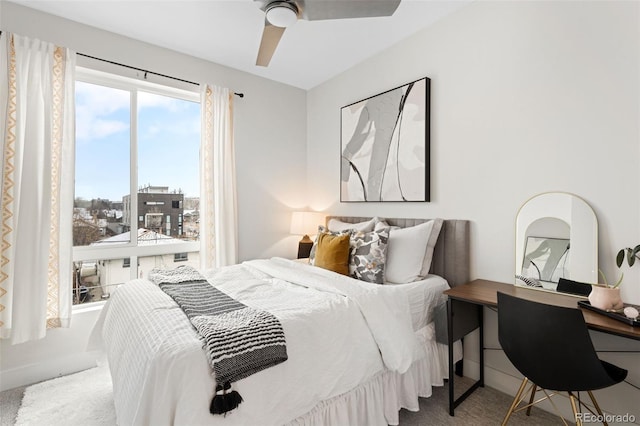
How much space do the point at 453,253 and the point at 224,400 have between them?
1881 mm

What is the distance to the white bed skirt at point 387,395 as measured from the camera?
1556 millimetres

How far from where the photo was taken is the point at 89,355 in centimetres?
261

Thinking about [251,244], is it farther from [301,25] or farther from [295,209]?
[301,25]

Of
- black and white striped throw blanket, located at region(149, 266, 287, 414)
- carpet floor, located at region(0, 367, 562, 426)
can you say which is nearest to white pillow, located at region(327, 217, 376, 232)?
carpet floor, located at region(0, 367, 562, 426)

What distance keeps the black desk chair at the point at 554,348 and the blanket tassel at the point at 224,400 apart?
1300 mm

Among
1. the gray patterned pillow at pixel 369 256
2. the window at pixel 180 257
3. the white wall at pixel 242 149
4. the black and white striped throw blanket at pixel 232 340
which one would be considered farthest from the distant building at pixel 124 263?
the gray patterned pillow at pixel 369 256

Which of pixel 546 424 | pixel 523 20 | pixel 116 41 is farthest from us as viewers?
pixel 116 41

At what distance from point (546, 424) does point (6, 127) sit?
4.00 metres

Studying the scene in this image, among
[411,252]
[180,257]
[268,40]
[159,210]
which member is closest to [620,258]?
[411,252]

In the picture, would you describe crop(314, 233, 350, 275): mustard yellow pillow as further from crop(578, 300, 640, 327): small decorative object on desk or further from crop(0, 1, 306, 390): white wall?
crop(578, 300, 640, 327): small decorative object on desk

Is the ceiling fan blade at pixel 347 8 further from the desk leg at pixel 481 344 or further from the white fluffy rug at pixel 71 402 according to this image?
the white fluffy rug at pixel 71 402

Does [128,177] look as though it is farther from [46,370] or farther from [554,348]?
[554,348]

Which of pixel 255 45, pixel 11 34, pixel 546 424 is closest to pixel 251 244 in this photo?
pixel 255 45

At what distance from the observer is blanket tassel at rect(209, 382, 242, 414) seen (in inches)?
46.2
